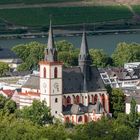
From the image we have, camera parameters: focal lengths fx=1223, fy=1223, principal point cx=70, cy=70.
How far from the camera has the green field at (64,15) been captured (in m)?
106

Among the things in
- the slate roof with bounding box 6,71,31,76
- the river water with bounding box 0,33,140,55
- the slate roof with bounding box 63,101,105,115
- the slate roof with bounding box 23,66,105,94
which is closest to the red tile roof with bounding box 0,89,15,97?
the slate roof with bounding box 23,66,105,94

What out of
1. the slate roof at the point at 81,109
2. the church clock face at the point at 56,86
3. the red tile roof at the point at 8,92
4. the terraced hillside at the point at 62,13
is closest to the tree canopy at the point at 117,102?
the slate roof at the point at 81,109

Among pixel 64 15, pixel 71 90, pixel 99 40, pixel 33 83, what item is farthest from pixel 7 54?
pixel 64 15

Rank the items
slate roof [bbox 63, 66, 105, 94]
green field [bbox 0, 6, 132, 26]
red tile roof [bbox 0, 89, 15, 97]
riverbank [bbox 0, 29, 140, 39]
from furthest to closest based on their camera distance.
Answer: green field [bbox 0, 6, 132, 26] → riverbank [bbox 0, 29, 140, 39] → red tile roof [bbox 0, 89, 15, 97] → slate roof [bbox 63, 66, 105, 94]

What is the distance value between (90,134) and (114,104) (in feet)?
26.2

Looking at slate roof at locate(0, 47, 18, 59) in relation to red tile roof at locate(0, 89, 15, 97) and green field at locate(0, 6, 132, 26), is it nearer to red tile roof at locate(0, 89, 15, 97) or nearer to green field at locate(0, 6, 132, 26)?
red tile roof at locate(0, 89, 15, 97)

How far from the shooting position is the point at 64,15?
110 m

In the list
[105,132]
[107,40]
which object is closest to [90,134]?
[105,132]

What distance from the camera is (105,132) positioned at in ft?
125

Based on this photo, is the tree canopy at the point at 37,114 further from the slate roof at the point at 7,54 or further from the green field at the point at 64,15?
the green field at the point at 64,15

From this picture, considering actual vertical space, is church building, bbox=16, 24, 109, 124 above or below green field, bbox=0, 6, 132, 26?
below

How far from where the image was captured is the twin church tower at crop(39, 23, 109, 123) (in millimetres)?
44156

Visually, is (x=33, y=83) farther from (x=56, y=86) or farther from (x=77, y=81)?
(x=56, y=86)

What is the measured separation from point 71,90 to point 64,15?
6497 centimetres
